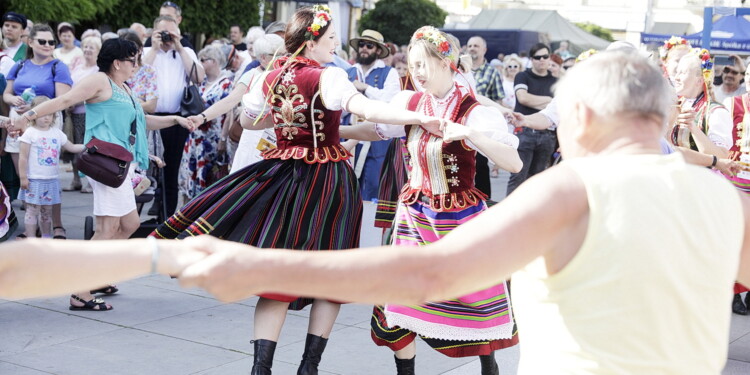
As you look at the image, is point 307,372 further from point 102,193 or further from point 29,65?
point 29,65

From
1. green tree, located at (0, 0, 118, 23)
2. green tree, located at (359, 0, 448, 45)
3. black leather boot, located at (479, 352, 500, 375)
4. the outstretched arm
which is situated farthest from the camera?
green tree, located at (359, 0, 448, 45)

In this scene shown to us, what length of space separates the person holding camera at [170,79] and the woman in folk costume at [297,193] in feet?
13.9

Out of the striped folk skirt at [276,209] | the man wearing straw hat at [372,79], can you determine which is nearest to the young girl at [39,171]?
the man wearing straw hat at [372,79]

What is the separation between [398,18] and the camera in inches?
1388

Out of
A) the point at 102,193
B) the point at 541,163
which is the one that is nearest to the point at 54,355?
the point at 102,193

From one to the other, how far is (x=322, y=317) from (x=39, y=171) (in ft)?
12.8

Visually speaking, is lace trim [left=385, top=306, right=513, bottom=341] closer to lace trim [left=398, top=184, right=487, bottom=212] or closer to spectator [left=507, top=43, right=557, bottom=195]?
lace trim [left=398, top=184, right=487, bottom=212]

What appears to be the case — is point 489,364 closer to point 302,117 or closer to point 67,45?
point 302,117

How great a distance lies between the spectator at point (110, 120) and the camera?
5.76 metres

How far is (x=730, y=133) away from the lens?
598cm

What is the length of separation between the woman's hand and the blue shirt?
536 centimetres

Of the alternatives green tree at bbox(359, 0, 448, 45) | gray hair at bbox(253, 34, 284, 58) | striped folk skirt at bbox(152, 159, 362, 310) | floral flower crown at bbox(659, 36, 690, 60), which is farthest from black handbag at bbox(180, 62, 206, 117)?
green tree at bbox(359, 0, 448, 45)

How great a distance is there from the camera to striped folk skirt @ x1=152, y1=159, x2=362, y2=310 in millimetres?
4344

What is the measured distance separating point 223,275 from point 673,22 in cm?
6336
